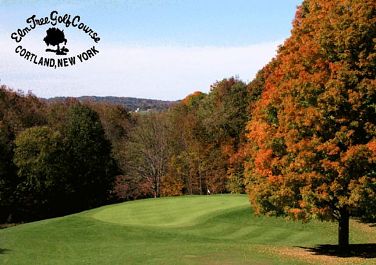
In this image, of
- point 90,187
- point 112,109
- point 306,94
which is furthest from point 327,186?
point 112,109

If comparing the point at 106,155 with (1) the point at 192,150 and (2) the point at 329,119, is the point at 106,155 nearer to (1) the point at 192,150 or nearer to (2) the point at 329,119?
(1) the point at 192,150

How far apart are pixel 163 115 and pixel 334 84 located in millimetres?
63850

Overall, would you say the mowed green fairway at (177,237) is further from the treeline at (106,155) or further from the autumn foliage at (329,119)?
the treeline at (106,155)

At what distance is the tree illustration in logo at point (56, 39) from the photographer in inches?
1046

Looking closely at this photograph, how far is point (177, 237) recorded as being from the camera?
31.3 m

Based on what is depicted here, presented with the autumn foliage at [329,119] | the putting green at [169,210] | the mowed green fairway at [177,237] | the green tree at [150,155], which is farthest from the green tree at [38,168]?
the autumn foliage at [329,119]

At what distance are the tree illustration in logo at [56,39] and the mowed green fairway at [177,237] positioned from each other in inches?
433

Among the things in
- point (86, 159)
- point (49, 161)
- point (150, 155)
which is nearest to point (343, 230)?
point (49, 161)

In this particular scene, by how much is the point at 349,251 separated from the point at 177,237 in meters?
11.6

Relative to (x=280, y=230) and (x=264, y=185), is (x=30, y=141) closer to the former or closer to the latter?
(x=280, y=230)

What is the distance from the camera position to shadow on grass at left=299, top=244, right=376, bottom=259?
22.1 metres

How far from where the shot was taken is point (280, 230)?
32.0 metres

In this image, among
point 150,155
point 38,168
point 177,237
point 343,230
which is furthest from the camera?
point 150,155

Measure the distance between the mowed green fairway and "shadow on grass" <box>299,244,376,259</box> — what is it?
33.4 inches
